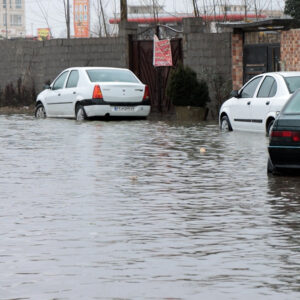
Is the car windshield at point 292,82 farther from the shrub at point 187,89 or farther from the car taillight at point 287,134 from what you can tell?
the shrub at point 187,89

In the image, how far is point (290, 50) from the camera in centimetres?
2872

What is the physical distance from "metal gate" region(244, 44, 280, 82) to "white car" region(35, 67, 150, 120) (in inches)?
129

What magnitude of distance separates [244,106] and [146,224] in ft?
41.3

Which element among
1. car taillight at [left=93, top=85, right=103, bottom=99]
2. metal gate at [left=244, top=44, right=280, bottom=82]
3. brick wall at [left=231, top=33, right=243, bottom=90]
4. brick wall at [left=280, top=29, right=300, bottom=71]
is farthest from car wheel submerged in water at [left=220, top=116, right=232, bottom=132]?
brick wall at [left=231, top=33, right=243, bottom=90]

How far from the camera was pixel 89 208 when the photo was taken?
36.8ft

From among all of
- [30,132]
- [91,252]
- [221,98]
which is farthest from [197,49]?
[91,252]

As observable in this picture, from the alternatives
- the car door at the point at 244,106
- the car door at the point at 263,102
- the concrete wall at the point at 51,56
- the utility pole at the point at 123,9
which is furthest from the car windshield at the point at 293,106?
the utility pole at the point at 123,9

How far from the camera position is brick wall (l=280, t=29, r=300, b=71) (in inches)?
1122

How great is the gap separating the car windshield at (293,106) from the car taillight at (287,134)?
0.36 metres

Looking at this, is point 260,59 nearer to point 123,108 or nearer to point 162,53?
point 123,108

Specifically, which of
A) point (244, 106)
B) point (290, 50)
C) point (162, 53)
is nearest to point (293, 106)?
point (244, 106)

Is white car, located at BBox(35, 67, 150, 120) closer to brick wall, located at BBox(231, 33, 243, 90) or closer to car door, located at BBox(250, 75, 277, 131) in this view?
brick wall, located at BBox(231, 33, 243, 90)

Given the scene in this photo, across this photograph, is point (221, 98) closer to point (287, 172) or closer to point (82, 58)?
point (82, 58)

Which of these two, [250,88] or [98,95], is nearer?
[250,88]
